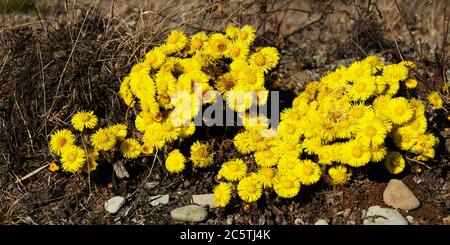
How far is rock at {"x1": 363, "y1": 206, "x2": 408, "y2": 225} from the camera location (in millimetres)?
2885

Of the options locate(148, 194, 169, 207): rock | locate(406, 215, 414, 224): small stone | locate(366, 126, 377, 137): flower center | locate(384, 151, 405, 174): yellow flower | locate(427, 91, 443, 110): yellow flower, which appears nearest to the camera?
locate(366, 126, 377, 137): flower center

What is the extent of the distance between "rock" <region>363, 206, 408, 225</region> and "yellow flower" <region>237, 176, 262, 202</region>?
62 centimetres

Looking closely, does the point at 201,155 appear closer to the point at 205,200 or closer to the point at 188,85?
the point at 205,200

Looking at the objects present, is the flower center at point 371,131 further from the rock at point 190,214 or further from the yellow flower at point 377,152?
the rock at point 190,214

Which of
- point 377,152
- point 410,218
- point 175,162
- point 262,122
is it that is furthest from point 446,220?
point 175,162

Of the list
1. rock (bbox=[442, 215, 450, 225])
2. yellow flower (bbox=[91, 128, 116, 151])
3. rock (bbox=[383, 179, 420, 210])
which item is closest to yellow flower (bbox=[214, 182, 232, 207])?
yellow flower (bbox=[91, 128, 116, 151])

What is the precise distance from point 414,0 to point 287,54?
6.20 feet

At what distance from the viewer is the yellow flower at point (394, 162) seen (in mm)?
3033

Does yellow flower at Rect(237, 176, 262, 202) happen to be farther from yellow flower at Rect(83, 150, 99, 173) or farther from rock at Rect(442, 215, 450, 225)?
rock at Rect(442, 215, 450, 225)

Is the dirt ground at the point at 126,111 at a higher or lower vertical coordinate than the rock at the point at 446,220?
higher

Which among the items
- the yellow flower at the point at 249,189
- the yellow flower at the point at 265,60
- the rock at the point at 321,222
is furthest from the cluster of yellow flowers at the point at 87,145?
the rock at the point at 321,222

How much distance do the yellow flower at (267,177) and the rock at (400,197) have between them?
678 mm

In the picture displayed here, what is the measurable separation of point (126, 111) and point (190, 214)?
3.12ft

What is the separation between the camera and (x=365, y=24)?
4445 mm
